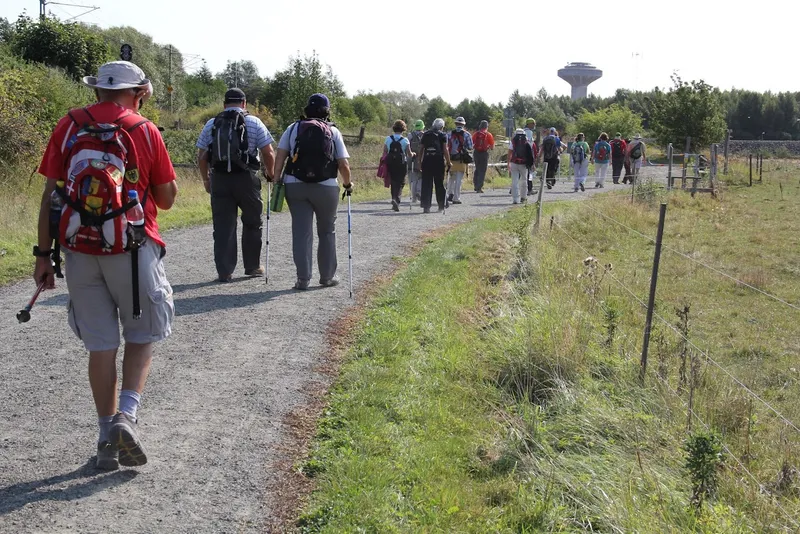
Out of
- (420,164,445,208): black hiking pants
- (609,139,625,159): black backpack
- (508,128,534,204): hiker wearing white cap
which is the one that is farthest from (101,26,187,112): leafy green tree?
(420,164,445,208): black hiking pants

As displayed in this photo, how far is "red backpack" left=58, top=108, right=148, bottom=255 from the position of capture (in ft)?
14.4

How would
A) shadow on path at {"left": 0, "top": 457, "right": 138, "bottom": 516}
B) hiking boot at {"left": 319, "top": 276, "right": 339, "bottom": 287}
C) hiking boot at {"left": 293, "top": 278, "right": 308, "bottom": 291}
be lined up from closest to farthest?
shadow on path at {"left": 0, "top": 457, "right": 138, "bottom": 516}
hiking boot at {"left": 293, "top": 278, "right": 308, "bottom": 291}
hiking boot at {"left": 319, "top": 276, "right": 339, "bottom": 287}

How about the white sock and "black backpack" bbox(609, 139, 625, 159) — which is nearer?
the white sock

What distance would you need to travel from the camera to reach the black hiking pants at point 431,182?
17812mm

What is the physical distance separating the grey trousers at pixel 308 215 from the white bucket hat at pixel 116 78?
15.3 ft

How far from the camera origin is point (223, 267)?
32.4 ft

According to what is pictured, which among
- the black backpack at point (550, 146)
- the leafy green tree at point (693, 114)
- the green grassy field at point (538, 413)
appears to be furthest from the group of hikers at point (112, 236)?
the leafy green tree at point (693, 114)

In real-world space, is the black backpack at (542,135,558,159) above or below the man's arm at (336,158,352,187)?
above

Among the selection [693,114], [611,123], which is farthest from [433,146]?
[611,123]

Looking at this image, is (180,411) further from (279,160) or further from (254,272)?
(254,272)

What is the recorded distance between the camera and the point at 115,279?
180 inches

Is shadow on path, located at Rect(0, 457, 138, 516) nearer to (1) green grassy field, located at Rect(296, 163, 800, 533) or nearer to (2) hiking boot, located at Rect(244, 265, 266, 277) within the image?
(1) green grassy field, located at Rect(296, 163, 800, 533)

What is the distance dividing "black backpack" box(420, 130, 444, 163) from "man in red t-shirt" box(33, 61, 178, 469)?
515 inches

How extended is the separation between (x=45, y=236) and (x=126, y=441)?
107 cm
